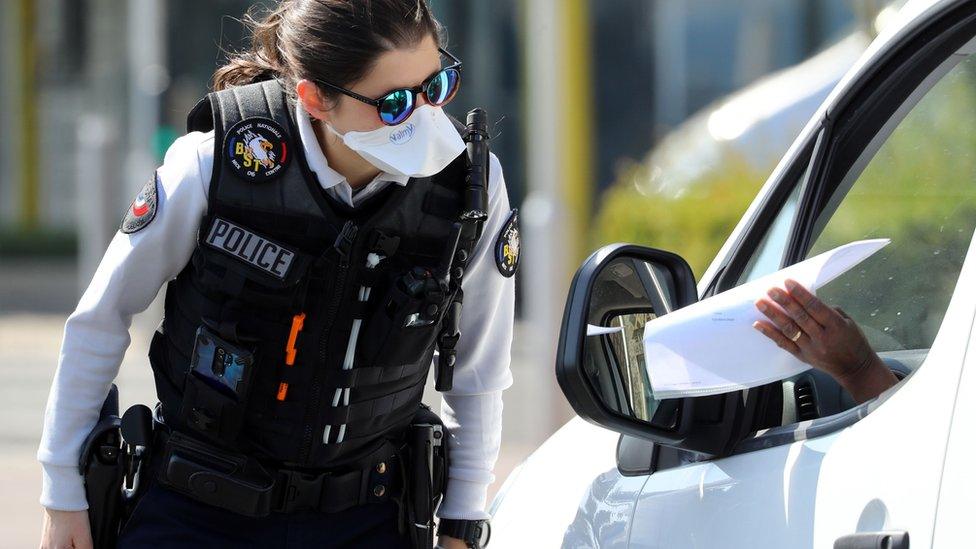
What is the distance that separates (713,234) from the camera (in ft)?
23.9

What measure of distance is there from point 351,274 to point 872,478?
1.00m

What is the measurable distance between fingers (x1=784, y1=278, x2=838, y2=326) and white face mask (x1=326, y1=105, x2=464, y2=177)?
0.76 m

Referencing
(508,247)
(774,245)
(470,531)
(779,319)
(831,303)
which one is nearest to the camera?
(779,319)

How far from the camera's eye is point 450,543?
2672mm

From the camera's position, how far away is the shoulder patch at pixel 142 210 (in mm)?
2284

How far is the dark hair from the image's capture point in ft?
7.55

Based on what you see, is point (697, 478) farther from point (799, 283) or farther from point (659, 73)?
point (659, 73)

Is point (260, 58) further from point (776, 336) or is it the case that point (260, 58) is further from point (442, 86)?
point (776, 336)

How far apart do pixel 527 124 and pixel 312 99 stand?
511 inches

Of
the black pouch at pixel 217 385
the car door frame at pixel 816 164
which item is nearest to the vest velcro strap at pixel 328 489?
the black pouch at pixel 217 385

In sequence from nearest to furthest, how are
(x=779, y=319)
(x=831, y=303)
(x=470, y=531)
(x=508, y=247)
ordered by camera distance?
(x=779, y=319), (x=831, y=303), (x=508, y=247), (x=470, y=531)

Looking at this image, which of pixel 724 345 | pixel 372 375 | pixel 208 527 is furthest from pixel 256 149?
pixel 724 345

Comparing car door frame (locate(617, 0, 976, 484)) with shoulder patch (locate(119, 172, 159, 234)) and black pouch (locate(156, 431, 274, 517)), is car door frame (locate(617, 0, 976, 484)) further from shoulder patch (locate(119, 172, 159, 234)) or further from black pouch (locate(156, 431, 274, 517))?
shoulder patch (locate(119, 172, 159, 234))

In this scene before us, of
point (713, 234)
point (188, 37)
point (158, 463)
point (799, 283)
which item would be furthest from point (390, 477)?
point (188, 37)
